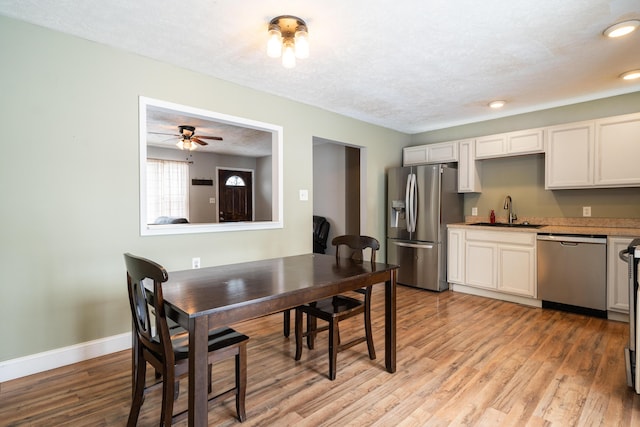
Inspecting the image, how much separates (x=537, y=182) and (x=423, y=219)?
56.7 inches

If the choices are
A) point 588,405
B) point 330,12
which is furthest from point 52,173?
point 588,405

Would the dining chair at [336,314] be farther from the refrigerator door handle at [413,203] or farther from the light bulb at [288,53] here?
the refrigerator door handle at [413,203]

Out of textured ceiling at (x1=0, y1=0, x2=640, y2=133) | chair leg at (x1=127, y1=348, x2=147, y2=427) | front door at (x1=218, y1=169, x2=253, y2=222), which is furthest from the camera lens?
front door at (x1=218, y1=169, x2=253, y2=222)

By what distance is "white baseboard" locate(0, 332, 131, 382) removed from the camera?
2.10m

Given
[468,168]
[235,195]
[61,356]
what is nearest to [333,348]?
[61,356]

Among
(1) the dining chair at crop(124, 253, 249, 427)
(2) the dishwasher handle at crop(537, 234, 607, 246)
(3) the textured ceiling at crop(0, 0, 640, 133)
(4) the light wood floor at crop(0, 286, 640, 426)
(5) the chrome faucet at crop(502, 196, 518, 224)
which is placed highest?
(3) the textured ceiling at crop(0, 0, 640, 133)

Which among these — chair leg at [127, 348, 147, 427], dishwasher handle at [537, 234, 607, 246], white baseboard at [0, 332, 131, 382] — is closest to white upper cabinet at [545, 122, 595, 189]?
dishwasher handle at [537, 234, 607, 246]

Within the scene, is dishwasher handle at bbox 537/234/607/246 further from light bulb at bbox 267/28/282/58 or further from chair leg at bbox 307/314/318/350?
light bulb at bbox 267/28/282/58

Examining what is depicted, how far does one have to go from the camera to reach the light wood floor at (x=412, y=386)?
1724mm

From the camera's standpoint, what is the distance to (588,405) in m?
1.82

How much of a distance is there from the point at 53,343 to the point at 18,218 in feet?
2.91

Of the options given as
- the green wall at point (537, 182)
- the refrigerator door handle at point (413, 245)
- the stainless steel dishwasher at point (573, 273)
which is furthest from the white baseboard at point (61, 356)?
the green wall at point (537, 182)

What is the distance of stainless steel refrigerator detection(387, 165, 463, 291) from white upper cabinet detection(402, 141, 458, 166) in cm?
24

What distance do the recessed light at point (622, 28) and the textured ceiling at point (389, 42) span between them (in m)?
0.06
